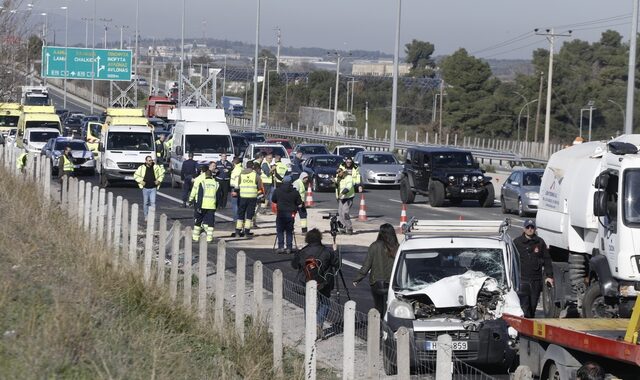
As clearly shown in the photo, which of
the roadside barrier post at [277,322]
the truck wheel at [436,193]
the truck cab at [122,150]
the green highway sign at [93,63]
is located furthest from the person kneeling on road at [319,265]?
the green highway sign at [93,63]

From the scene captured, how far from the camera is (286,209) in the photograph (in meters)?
25.0

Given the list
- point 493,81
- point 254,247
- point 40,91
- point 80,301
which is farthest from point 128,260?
point 493,81

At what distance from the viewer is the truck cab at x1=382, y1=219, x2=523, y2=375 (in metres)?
13.3

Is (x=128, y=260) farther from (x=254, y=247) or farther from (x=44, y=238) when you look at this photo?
(x=254, y=247)

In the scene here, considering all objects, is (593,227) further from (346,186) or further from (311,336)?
(346,186)

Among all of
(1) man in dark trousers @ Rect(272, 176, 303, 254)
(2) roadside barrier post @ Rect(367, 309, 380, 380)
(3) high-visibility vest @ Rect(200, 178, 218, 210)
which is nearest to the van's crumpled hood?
(2) roadside barrier post @ Rect(367, 309, 380, 380)

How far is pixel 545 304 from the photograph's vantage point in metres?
17.7

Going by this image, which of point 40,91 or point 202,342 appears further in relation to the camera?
point 40,91

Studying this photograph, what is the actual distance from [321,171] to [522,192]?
35.6ft

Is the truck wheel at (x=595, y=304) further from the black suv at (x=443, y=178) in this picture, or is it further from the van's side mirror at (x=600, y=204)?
the black suv at (x=443, y=178)

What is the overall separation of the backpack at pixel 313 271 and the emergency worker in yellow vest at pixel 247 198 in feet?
41.6

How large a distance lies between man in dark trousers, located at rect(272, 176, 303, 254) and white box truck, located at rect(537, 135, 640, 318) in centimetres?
610

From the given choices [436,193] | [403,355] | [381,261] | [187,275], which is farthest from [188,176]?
[403,355]

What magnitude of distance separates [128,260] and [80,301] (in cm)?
506
